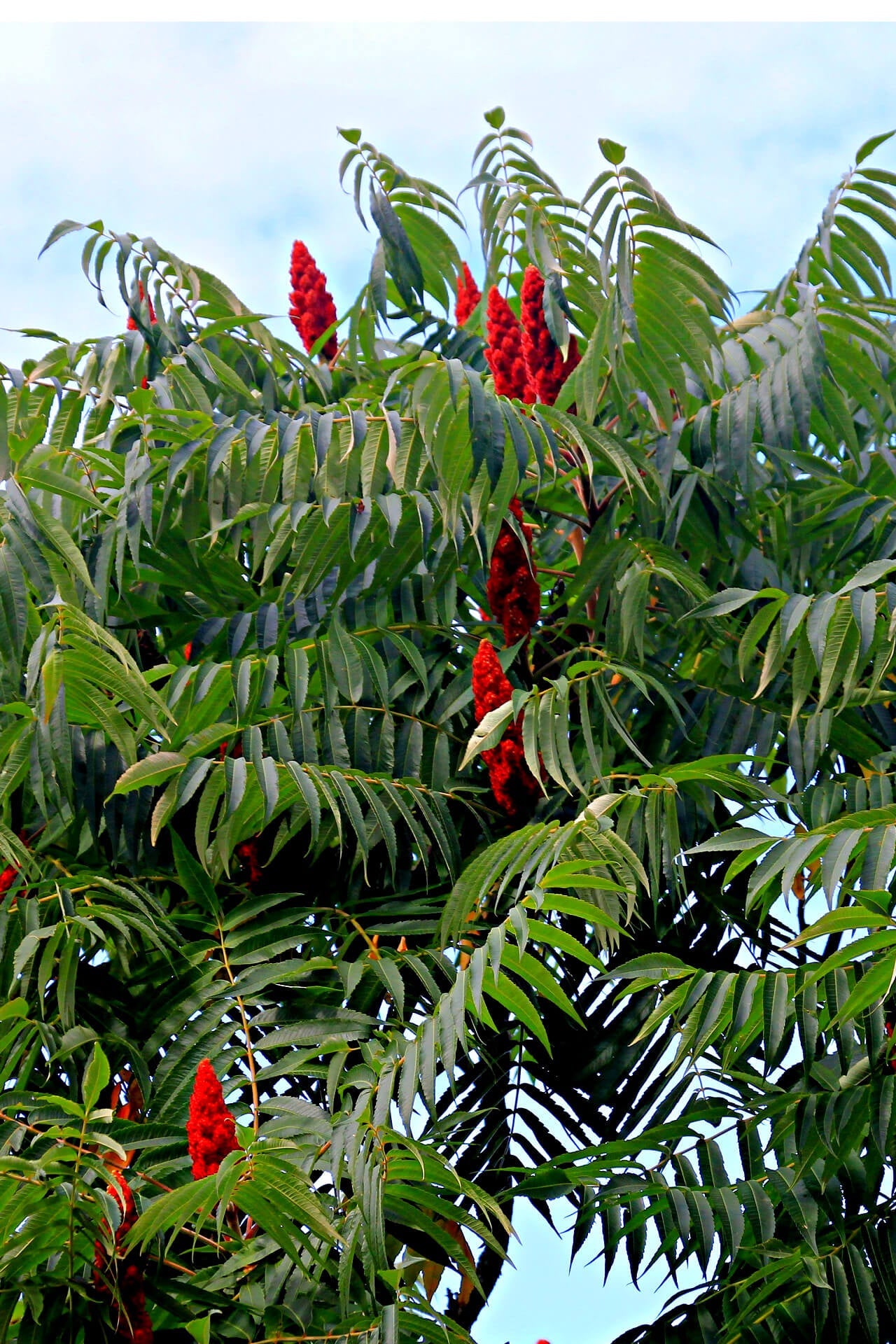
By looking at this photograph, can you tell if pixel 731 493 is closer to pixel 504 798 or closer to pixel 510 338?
pixel 510 338

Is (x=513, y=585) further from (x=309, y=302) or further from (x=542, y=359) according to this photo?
(x=309, y=302)

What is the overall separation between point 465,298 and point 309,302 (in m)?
0.58

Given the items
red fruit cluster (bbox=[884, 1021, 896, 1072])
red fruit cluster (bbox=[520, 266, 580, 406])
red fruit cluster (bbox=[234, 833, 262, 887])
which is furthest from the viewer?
red fruit cluster (bbox=[520, 266, 580, 406])

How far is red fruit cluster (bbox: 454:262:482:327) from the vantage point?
16.6ft

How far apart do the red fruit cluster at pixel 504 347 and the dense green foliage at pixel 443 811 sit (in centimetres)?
19

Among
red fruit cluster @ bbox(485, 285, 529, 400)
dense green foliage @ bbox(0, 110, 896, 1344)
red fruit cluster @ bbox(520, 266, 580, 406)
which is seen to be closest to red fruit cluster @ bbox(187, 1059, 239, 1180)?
dense green foliage @ bbox(0, 110, 896, 1344)

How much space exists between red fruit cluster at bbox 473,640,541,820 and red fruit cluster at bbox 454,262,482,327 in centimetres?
186

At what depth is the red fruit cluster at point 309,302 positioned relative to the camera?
17.1ft

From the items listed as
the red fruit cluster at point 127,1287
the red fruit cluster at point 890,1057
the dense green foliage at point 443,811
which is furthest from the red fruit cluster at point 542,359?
the red fruit cluster at point 127,1287

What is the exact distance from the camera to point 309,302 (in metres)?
5.25

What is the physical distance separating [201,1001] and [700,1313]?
128 centimetres

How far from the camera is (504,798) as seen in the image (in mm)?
3697

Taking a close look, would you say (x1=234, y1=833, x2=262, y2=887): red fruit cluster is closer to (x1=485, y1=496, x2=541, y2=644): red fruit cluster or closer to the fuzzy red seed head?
the fuzzy red seed head

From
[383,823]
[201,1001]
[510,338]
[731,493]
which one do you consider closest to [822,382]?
[731,493]
